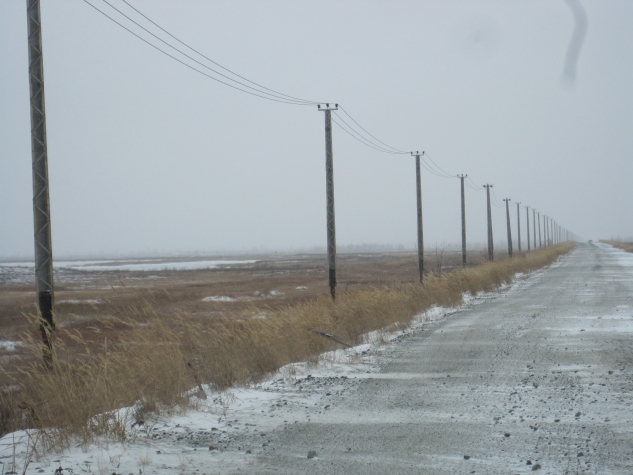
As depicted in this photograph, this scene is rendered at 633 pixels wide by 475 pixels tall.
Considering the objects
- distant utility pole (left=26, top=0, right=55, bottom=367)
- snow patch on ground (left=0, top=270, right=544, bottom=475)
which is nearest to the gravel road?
snow patch on ground (left=0, top=270, right=544, bottom=475)

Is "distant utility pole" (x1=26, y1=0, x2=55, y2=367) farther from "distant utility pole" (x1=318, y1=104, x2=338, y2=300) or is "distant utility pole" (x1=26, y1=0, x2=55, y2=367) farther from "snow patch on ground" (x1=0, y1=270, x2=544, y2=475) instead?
"distant utility pole" (x1=318, y1=104, x2=338, y2=300)

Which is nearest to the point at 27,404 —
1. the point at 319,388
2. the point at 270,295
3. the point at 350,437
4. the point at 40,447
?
the point at 40,447

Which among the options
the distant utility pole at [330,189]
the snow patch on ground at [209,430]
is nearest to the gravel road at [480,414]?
the snow patch on ground at [209,430]

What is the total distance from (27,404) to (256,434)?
2423 millimetres

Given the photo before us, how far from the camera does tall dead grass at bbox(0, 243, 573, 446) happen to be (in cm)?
619

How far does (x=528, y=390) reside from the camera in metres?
8.02

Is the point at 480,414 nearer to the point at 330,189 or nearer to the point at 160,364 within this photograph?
the point at 160,364

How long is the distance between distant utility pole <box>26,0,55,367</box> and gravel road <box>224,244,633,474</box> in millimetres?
4114

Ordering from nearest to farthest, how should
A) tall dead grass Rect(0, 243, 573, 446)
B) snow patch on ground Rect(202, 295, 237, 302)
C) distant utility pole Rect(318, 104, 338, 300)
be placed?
tall dead grass Rect(0, 243, 573, 446) → distant utility pole Rect(318, 104, 338, 300) → snow patch on ground Rect(202, 295, 237, 302)

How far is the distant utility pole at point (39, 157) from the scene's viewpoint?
8.45 m

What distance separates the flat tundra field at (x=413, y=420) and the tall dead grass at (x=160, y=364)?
1.22ft

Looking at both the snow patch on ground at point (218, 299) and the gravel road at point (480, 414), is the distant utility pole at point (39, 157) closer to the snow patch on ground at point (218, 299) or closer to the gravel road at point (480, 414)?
the gravel road at point (480, 414)

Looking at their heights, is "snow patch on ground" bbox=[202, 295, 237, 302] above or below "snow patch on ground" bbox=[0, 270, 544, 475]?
below

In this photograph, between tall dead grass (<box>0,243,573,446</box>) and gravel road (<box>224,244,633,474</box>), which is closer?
gravel road (<box>224,244,633,474</box>)
